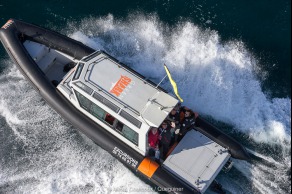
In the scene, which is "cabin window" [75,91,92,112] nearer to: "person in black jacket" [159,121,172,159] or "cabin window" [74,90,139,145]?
"cabin window" [74,90,139,145]

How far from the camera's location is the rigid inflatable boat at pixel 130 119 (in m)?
9.90

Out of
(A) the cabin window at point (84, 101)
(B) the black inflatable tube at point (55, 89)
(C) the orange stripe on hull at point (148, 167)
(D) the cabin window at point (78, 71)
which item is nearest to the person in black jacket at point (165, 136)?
(C) the orange stripe on hull at point (148, 167)

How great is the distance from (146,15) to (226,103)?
3932 millimetres

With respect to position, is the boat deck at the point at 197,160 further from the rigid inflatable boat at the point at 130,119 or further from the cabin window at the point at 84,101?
the cabin window at the point at 84,101

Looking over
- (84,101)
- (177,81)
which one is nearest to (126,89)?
(84,101)

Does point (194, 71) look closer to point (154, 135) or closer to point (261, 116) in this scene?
point (261, 116)

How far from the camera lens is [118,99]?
394 inches

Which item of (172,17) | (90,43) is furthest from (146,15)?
(90,43)

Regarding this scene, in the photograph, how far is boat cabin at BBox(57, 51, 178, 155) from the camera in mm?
9773

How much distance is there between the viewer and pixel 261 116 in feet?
39.2

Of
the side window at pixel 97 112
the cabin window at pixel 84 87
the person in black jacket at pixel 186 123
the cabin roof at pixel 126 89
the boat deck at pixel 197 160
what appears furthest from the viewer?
the person in black jacket at pixel 186 123

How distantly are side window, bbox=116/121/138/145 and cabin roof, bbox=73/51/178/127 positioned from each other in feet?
1.60

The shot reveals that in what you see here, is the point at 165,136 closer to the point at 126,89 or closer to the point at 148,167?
the point at 148,167

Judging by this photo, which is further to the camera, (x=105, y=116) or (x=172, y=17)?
(x=172, y=17)
